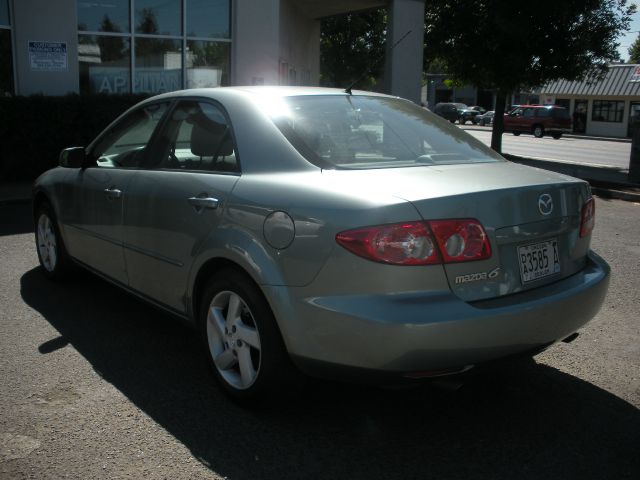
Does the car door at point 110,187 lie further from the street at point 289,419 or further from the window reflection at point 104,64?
the window reflection at point 104,64

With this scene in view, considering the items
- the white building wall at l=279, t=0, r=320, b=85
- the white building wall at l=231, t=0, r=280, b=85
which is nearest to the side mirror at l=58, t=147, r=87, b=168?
the white building wall at l=231, t=0, r=280, b=85

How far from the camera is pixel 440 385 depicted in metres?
3.04

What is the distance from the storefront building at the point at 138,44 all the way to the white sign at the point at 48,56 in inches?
0.7

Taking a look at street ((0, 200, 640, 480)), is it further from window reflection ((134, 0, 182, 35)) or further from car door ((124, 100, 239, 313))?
window reflection ((134, 0, 182, 35))

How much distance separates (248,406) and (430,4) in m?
16.7

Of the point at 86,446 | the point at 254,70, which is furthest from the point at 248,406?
the point at 254,70

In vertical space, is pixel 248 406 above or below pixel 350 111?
below

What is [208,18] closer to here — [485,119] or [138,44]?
[138,44]

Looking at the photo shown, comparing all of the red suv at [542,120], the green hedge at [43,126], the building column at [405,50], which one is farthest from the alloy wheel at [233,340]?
the red suv at [542,120]

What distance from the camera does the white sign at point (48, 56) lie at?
12.1 metres

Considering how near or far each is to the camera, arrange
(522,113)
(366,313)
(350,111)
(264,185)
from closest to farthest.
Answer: (366,313)
(264,185)
(350,111)
(522,113)

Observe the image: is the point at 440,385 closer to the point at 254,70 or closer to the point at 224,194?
the point at 224,194

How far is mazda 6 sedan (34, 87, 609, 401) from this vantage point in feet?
9.41

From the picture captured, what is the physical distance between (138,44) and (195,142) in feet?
33.4
